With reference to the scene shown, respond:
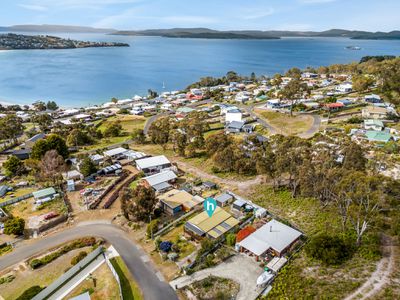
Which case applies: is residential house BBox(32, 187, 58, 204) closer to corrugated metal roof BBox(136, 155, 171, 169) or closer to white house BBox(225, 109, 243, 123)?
corrugated metal roof BBox(136, 155, 171, 169)

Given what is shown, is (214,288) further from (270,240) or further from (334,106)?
(334,106)

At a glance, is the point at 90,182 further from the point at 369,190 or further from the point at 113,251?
the point at 369,190

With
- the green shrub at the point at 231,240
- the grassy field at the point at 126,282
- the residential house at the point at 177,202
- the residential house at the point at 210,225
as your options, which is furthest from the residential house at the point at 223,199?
the grassy field at the point at 126,282

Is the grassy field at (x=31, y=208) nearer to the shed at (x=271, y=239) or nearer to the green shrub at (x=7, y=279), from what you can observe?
the green shrub at (x=7, y=279)

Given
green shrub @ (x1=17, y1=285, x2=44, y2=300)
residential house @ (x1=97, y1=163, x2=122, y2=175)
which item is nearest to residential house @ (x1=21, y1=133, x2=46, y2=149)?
residential house @ (x1=97, y1=163, x2=122, y2=175)

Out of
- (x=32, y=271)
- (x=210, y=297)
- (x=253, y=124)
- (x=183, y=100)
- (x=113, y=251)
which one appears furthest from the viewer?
(x=183, y=100)

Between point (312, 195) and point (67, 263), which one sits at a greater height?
point (312, 195)

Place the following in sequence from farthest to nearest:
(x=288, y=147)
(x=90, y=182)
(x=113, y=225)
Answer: (x=90, y=182), (x=288, y=147), (x=113, y=225)

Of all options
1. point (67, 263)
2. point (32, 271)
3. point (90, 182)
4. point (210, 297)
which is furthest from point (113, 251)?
point (90, 182)
